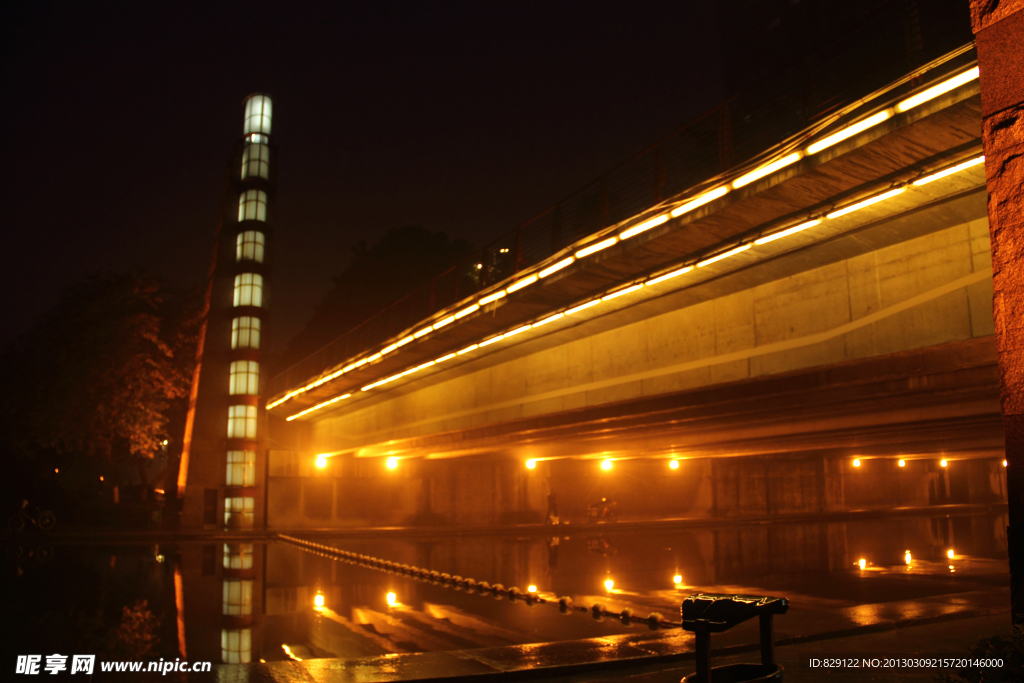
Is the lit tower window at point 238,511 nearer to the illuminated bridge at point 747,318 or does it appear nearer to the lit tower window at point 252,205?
the illuminated bridge at point 747,318

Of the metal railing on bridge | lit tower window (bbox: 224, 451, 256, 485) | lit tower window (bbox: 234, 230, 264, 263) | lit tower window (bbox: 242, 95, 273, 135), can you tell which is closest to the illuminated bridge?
the metal railing on bridge

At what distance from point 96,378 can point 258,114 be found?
62.9 ft

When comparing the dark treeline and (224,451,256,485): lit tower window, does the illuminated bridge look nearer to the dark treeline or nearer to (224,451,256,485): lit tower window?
(224,451,256,485): lit tower window

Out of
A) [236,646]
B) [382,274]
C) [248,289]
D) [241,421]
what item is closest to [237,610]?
[236,646]

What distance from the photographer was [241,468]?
41656 millimetres

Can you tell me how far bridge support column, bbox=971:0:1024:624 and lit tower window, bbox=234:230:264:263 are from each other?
44144 millimetres

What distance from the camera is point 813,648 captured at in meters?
9.25

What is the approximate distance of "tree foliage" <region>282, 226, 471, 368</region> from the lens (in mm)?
73125

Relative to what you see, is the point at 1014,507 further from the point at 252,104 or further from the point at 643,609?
the point at 252,104

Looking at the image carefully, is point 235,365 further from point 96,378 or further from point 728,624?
point 728,624

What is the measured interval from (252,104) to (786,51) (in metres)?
44.5

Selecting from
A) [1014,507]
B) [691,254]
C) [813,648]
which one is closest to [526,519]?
[691,254]

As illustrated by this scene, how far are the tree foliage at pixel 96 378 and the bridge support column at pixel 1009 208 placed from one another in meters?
44.0

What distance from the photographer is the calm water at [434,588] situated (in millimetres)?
11312
